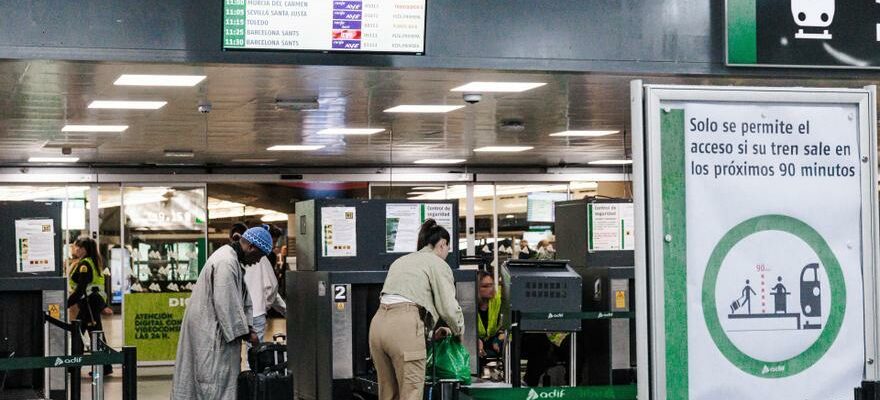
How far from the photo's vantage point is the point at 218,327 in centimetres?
858

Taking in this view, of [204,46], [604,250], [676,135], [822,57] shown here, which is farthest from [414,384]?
[676,135]

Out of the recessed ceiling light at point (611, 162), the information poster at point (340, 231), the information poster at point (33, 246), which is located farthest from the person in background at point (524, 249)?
the information poster at point (33, 246)

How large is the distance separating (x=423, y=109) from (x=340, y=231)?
1521mm

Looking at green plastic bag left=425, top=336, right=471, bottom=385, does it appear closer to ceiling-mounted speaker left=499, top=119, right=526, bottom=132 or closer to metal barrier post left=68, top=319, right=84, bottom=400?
metal barrier post left=68, top=319, right=84, bottom=400

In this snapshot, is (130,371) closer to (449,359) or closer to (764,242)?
(449,359)

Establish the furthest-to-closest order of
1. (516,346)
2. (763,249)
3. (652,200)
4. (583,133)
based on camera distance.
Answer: (583,133) < (516,346) < (763,249) < (652,200)

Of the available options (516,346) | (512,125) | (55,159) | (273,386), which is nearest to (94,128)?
(512,125)

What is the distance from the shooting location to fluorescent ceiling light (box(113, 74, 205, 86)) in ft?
29.9

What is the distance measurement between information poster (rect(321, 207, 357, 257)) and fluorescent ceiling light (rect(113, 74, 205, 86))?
1.93 meters

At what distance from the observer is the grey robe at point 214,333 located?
848 centimetres

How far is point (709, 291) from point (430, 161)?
51.5 ft

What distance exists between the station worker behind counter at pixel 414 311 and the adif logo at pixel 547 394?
1.38 meters

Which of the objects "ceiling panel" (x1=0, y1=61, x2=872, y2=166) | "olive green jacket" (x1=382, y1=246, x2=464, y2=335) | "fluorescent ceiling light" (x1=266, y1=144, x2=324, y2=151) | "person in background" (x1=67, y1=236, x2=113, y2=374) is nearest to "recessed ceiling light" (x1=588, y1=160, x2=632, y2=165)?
"ceiling panel" (x1=0, y1=61, x2=872, y2=166)

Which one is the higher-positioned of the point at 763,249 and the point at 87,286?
the point at 763,249
